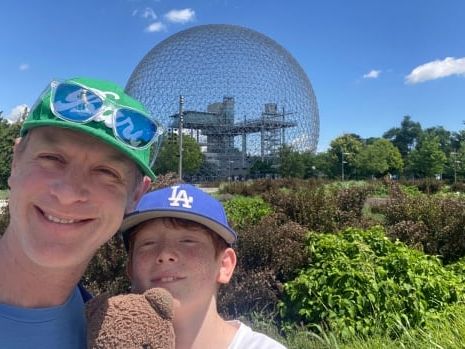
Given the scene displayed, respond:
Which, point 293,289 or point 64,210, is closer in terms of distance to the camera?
point 64,210

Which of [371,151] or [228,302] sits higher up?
[371,151]

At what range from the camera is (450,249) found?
6.74m

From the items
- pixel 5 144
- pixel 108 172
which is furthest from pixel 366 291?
pixel 5 144

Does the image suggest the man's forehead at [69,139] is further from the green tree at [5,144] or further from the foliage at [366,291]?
the green tree at [5,144]

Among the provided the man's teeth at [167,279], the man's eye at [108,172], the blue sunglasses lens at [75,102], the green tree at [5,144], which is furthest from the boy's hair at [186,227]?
the green tree at [5,144]

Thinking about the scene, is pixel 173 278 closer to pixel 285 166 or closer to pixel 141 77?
pixel 285 166

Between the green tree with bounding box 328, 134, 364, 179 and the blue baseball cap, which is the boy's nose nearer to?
the blue baseball cap

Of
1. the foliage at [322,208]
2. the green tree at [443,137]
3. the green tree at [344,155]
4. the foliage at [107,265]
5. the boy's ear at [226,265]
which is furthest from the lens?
the green tree at [443,137]

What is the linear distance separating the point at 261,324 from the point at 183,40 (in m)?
68.7

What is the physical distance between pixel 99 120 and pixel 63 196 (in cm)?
23

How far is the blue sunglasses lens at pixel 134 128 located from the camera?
1.38 meters

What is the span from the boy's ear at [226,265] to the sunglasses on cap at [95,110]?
70 centimetres

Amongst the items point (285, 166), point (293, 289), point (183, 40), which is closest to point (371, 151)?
point (285, 166)

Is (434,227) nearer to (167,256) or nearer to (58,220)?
(167,256)
